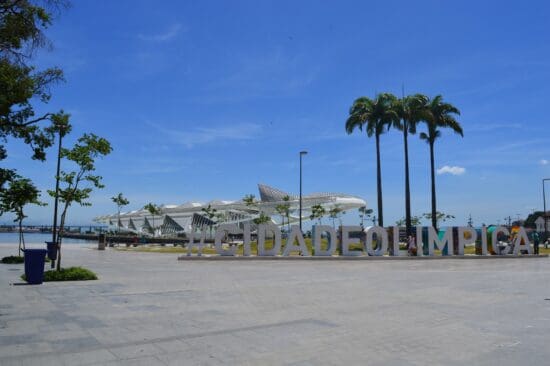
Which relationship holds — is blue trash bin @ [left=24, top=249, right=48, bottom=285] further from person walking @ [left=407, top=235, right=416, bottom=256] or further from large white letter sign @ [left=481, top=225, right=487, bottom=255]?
large white letter sign @ [left=481, top=225, right=487, bottom=255]

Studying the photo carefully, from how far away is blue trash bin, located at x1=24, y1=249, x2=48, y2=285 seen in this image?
14320 millimetres

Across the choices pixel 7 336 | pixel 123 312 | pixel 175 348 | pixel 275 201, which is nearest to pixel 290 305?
pixel 123 312

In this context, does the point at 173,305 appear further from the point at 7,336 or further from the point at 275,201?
the point at 275,201

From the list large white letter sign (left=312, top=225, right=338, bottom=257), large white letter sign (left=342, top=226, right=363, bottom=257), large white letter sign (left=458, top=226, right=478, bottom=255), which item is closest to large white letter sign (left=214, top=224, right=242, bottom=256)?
large white letter sign (left=312, top=225, right=338, bottom=257)

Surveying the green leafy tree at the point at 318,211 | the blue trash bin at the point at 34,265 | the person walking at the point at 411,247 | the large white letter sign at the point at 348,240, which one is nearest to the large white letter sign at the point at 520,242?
the person walking at the point at 411,247

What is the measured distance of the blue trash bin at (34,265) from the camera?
14.3 meters

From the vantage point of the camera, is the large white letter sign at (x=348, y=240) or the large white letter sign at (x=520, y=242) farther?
the large white letter sign at (x=520, y=242)

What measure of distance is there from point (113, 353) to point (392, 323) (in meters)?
5.00

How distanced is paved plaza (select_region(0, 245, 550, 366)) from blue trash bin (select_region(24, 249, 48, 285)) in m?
0.43

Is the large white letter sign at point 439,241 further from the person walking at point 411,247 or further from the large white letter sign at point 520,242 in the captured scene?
the large white letter sign at point 520,242

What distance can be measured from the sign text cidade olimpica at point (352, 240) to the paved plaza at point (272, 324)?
14.7m

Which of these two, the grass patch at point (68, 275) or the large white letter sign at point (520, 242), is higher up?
the large white letter sign at point (520, 242)

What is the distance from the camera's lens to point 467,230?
34.7 metres

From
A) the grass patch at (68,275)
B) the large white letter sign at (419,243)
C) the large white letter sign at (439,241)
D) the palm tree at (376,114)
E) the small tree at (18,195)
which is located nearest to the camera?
the grass patch at (68,275)
